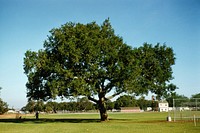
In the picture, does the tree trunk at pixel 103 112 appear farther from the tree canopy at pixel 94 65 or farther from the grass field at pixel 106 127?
the grass field at pixel 106 127

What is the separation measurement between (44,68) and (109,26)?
12737 millimetres

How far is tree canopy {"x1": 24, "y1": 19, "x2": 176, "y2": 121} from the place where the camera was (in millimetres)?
40719

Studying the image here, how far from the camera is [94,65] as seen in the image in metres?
41.2

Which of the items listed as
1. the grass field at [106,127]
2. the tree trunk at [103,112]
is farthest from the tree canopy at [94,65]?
the grass field at [106,127]

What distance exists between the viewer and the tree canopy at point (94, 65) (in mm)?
40719

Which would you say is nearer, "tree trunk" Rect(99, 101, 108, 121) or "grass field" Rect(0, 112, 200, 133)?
"grass field" Rect(0, 112, 200, 133)

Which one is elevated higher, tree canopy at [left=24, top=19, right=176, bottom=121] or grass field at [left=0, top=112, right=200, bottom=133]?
tree canopy at [left=24, top=19, right=176, bottom=121]

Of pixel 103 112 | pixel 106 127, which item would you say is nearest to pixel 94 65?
pixel 103 112

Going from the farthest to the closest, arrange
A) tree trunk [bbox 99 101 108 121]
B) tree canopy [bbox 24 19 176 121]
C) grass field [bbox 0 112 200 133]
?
1. tree trunk [bbox 99 101 108 121]
2. tree canopy [bbox 24 19 176 121]
3. grass field [bbox 0 112 200 133]

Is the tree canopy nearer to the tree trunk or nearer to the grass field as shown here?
the tree trunk

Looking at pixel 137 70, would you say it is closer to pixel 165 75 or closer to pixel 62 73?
pixel 165 75

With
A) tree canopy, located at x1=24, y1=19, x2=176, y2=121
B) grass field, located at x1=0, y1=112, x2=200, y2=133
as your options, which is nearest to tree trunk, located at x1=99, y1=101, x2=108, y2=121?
tree canopy, located at x1=24, y1=19, x2=176, y2=121

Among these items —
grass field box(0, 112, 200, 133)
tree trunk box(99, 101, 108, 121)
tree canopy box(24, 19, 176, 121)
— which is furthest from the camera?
tree trunk box(99, 101, 108, 121)

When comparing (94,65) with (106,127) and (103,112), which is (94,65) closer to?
(103,112)
